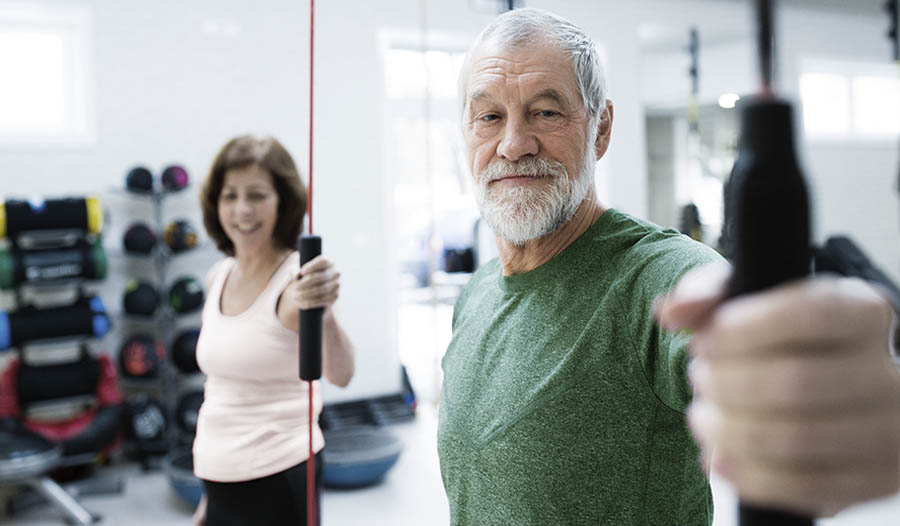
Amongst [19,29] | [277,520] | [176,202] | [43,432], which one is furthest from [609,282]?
[19,29]

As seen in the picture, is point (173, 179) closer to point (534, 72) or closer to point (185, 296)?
point (185, 296)

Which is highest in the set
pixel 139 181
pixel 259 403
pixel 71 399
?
pixel 139 181

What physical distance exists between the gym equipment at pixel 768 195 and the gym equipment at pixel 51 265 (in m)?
4.39

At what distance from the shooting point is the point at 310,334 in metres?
1.16

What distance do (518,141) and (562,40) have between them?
173 mm

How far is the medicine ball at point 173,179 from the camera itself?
4.46m

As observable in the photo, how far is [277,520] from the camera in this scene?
1.70 metres

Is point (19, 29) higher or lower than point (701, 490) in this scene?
higher

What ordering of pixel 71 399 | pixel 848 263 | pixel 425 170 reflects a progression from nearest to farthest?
1. pixel 71 399
2. pixel 848 263
3. pixel 425 170

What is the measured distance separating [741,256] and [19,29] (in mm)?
5337

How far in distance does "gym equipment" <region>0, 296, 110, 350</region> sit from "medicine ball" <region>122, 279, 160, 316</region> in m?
0.19

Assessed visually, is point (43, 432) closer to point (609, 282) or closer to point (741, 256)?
point (609, 282)

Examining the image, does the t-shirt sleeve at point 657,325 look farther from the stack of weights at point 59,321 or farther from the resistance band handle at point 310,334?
the stack of weights at point 59,321

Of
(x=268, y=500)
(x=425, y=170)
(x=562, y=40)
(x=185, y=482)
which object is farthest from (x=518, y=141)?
(x=425, y=170)
